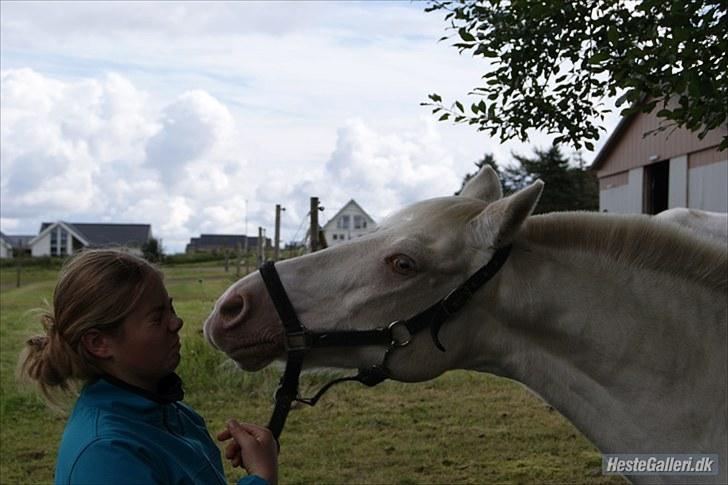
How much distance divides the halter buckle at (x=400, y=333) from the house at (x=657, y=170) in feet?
46.7

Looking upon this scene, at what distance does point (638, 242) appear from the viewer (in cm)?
265

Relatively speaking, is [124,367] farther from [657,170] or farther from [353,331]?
[657,170]

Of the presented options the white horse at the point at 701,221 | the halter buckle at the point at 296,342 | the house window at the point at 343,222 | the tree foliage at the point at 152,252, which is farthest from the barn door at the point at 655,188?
the house window at the point at 343,222

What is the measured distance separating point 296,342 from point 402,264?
45cm

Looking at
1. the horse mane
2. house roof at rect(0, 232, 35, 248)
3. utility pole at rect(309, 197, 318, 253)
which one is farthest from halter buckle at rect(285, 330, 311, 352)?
house roof at rect(0, 232, 35, 248)

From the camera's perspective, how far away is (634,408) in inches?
102

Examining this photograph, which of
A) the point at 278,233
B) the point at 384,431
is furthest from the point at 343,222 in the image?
the point at 384,431

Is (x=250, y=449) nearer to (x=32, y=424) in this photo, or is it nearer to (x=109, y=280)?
(x=109, y=280)

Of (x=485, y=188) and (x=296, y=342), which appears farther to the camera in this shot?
(x=485, y=188)

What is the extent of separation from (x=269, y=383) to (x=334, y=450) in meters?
2.82

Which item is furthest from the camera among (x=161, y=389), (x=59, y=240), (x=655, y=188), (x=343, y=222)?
(x=59, y=240)

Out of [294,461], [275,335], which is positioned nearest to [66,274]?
[275,335]

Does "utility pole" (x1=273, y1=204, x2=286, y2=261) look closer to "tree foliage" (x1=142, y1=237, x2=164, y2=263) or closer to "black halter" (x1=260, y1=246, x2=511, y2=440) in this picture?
"tree foliage" (x1=142, y1=237, x2=164, y2=263)

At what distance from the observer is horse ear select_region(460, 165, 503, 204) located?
3.06 metres
